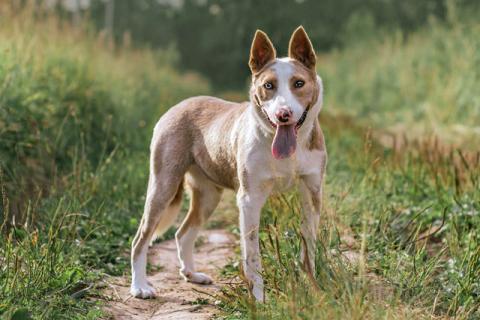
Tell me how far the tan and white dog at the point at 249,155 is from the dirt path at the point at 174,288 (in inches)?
5.4

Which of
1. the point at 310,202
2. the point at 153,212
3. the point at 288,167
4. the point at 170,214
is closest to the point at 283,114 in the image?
the point at 288,167

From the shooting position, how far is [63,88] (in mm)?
8367

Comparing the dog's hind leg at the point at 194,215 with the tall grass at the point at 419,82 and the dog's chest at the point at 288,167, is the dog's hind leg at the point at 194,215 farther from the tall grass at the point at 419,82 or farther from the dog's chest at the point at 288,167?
the tall grass at the point at 419,82

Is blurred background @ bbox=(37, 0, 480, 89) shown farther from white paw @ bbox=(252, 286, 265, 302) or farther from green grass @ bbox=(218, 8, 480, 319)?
white paw @ bbox=(252, 286, 265, 302)

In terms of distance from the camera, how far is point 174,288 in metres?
5.20

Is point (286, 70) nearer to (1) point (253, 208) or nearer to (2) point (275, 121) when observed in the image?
(2) point (275, 121)

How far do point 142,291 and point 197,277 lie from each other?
0.53 metres

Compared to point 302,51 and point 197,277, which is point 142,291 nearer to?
point 197,277

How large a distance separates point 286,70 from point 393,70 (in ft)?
42.1

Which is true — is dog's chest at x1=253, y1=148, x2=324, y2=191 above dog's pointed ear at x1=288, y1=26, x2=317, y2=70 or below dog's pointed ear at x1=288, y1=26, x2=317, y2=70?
below

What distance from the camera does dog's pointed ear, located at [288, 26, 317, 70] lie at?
438cm

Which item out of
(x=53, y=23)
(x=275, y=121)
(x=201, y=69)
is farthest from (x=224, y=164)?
(x=201, y=69)

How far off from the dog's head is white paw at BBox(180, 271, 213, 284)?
1.51 m

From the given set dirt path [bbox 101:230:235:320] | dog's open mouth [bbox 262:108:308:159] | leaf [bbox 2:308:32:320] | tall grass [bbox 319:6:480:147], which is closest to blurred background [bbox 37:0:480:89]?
tall grass [bbox 319:6:480:147]
